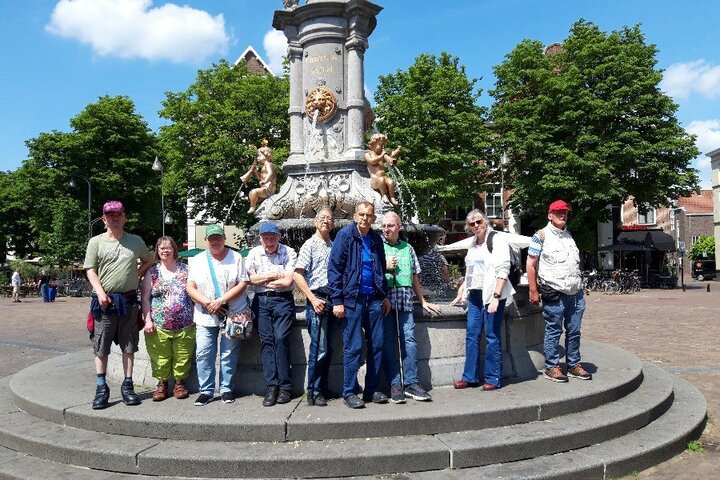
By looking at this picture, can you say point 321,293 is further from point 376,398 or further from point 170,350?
point 170,350

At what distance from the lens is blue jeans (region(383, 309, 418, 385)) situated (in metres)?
5.47

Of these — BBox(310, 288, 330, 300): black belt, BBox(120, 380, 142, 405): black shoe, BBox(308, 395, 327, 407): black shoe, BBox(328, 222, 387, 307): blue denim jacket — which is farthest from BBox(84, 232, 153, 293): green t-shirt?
BBox(308, 395, 327, 407): black shoe

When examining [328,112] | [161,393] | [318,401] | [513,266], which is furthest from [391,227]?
[328,112]

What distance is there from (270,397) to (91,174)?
38367 mm

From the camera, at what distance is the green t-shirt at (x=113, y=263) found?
5.28 metres

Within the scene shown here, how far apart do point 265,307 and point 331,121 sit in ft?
21.6

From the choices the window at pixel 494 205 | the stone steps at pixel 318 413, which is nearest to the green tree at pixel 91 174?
the window at pixel 494 205

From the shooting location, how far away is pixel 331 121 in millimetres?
11352

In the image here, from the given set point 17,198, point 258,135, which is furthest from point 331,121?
point 17,198

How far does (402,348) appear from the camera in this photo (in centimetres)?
555

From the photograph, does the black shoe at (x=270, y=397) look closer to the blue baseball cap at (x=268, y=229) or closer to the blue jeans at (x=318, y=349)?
the blue jeans at (x=318, y=349)

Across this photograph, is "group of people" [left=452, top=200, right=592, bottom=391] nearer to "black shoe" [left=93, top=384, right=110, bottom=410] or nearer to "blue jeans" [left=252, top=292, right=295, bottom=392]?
"blue jeans" [left=252, top=292, right=295, bottom=392]

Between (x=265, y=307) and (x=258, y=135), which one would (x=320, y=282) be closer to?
(x=265, y=307)

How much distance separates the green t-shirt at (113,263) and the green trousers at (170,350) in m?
0.55
